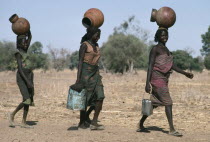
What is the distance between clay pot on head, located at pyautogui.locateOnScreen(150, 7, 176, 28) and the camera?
636cm

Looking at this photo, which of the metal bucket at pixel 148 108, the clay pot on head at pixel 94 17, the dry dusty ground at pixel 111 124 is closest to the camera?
the dry dusty ground at pixel 111 124

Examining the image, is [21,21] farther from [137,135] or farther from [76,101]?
[137,135]

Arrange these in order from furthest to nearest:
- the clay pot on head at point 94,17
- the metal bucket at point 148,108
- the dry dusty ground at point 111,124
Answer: the clay pot on head at point 94,17 < the metal bucket at point 148,108 < the dry dusty ground at point 111,124

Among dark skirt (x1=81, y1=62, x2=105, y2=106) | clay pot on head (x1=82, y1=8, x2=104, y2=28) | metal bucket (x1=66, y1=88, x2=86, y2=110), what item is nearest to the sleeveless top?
dark skirt (x1=81, y1=62, x2=105, y2=106)

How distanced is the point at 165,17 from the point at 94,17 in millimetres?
1163

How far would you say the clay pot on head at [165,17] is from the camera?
6355 mm

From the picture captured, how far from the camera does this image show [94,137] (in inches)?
232

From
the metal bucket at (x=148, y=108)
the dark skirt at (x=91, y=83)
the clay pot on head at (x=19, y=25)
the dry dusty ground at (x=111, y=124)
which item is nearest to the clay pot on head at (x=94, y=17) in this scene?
the dark skirt at (x=91, y=83)

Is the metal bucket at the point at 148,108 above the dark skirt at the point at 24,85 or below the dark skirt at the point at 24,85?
below

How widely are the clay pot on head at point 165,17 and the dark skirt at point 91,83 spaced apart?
51.7 inches

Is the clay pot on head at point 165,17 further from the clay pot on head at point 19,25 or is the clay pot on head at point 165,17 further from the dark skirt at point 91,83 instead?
the clay pot on head at point 19,25

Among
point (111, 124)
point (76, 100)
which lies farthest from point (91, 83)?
point (111, 124)

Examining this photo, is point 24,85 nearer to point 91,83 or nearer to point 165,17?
point 91,83

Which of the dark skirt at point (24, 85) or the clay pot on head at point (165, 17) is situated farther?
the dark skirt at point (24, 85)
